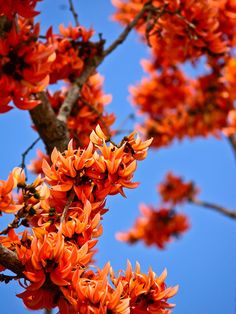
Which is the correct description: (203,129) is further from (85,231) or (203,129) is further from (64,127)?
(85,231)

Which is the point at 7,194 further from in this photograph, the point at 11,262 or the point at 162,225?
the point at 162,225

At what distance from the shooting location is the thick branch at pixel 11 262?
3.59 feet

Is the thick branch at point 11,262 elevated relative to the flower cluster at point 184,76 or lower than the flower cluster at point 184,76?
lower

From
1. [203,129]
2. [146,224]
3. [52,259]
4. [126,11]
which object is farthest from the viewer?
[146,224]

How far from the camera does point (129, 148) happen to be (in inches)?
50.8

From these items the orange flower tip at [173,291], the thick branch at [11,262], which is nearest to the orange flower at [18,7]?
the thick branch at [11,262]

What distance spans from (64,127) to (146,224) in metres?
5.28

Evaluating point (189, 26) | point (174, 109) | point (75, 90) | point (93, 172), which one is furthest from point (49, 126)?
point (174, 109)

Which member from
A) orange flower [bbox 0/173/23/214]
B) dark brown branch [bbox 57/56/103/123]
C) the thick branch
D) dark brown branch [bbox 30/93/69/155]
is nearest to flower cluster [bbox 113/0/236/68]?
dark brown branch [bbox 57/56/103/123]

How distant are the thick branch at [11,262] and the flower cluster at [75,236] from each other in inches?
0.6

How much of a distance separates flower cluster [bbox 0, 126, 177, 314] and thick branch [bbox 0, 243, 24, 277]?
14mm

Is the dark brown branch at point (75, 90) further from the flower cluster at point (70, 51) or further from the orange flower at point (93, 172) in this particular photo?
the orange flower at point (93, 172)

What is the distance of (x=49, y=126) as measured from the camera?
186cm

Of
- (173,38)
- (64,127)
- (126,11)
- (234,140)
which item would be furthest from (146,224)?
(64,127)
